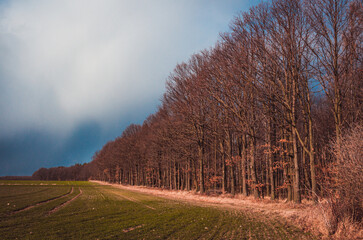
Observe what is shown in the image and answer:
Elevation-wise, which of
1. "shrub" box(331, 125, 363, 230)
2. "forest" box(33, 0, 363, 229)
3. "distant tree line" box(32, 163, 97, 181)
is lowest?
"distant tree line" box(32, 163, 97, 181)

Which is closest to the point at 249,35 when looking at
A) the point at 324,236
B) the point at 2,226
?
the point at 324,236

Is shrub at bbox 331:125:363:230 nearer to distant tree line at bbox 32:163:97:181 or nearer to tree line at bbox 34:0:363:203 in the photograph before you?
tree line at bbox 34:0:363:203

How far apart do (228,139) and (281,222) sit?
48.4 feet

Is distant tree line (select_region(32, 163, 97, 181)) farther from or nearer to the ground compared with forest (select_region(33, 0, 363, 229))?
nearer to the ground

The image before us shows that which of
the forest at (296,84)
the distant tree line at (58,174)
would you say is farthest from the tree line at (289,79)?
the distant tree line at (58,174)

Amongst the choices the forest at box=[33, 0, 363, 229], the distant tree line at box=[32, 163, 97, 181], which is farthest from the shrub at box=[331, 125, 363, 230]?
the distant tree line at box=[32, 163, 97, 181]

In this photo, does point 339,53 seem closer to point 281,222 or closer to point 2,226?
point 281,222

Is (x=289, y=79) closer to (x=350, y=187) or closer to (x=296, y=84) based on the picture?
(x=296, y=84)

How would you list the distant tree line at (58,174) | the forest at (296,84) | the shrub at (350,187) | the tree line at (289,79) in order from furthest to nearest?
the distant tree line at (58,174)
the tree line at (289,79)
the forest at (296,84)
the shrub at (350,187)

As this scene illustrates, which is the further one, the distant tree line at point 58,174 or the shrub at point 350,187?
the distant tree line at point 58,174

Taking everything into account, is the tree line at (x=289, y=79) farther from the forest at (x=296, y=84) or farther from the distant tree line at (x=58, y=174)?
the distant tree line at (x=58, y=174)

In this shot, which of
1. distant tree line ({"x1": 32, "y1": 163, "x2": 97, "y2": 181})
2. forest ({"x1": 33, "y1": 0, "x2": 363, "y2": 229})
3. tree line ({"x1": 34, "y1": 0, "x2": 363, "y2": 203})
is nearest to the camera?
forest ({"x1": 33, "y1": 0, "x2": 363, "y2": 229})

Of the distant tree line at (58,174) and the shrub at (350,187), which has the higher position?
the shrub at (350,187)

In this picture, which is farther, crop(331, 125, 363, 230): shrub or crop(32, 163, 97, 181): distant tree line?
crop(32, 163, 97, 181): distant tree line
